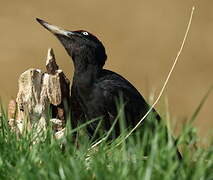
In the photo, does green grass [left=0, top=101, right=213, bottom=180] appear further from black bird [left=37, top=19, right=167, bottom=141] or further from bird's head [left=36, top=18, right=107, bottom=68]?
bird's head [left=36, top=18, right=107, bottom=68]

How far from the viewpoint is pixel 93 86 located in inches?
238

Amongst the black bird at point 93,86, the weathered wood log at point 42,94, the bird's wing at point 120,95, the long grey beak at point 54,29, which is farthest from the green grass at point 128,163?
the long grey beak at point 54,29

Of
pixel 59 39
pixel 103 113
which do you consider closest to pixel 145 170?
pixel 103 113

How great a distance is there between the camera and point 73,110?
5.94 m

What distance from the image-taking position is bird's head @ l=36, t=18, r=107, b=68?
20.4ft

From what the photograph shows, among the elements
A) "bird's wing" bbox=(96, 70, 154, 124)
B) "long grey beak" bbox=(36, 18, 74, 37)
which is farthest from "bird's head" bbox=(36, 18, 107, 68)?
"bird's wing" bbox=(96, 70, 154, 124)

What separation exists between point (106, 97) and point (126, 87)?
276mm

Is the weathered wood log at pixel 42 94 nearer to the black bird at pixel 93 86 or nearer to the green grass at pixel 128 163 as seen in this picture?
the black bird at pixel 93 86

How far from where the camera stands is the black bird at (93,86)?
5.89 m

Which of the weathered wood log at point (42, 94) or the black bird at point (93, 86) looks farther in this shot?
the black bird at point (93, 86)

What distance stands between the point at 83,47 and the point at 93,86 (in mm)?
372

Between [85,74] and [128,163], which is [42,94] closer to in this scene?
[85,74]

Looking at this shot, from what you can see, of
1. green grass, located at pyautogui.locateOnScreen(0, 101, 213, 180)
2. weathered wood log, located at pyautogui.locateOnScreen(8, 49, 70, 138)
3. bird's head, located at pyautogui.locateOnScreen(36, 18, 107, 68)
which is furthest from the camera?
bird's head, located at pyautogui.locateOnScreen(36, 18, 107, 68)

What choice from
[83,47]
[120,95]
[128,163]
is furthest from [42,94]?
[128,163]
